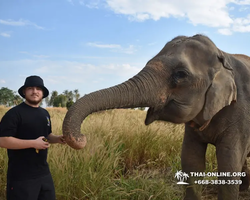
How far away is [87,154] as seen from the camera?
4316 millimetres

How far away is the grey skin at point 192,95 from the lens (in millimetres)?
2604

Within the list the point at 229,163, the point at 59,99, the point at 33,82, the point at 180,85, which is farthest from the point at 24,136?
the point at 59,99

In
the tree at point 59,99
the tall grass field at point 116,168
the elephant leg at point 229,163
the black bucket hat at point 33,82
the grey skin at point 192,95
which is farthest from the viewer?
the tree at point 59,99

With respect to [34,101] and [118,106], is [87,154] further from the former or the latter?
[118,106]

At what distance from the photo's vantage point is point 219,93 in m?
2.78

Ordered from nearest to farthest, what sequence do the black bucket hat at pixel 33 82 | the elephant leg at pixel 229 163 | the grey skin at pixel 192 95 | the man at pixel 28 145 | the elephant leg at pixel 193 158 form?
the grey skin at pixel 192 95
the man at pixel 28 145
the black bucket hat at pixel 33 82
the elephant leg at pixel 229 163
the elephant leg at pixel 193 158

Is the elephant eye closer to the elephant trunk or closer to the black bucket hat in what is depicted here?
the elephant trunk

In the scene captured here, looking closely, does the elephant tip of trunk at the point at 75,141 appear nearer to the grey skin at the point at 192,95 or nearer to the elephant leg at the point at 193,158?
the grey skin at the point at 192,95

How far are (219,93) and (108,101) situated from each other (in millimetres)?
1155

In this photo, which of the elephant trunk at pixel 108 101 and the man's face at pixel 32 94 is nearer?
the elephant trunk at pixel 108 101

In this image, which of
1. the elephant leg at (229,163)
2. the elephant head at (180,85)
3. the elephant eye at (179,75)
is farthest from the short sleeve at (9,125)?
the elephant leg at (229,163)

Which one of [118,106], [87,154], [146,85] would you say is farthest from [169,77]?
[87,154]

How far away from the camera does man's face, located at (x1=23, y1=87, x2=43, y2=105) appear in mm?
2949

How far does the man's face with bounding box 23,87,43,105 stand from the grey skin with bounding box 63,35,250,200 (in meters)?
0.83
